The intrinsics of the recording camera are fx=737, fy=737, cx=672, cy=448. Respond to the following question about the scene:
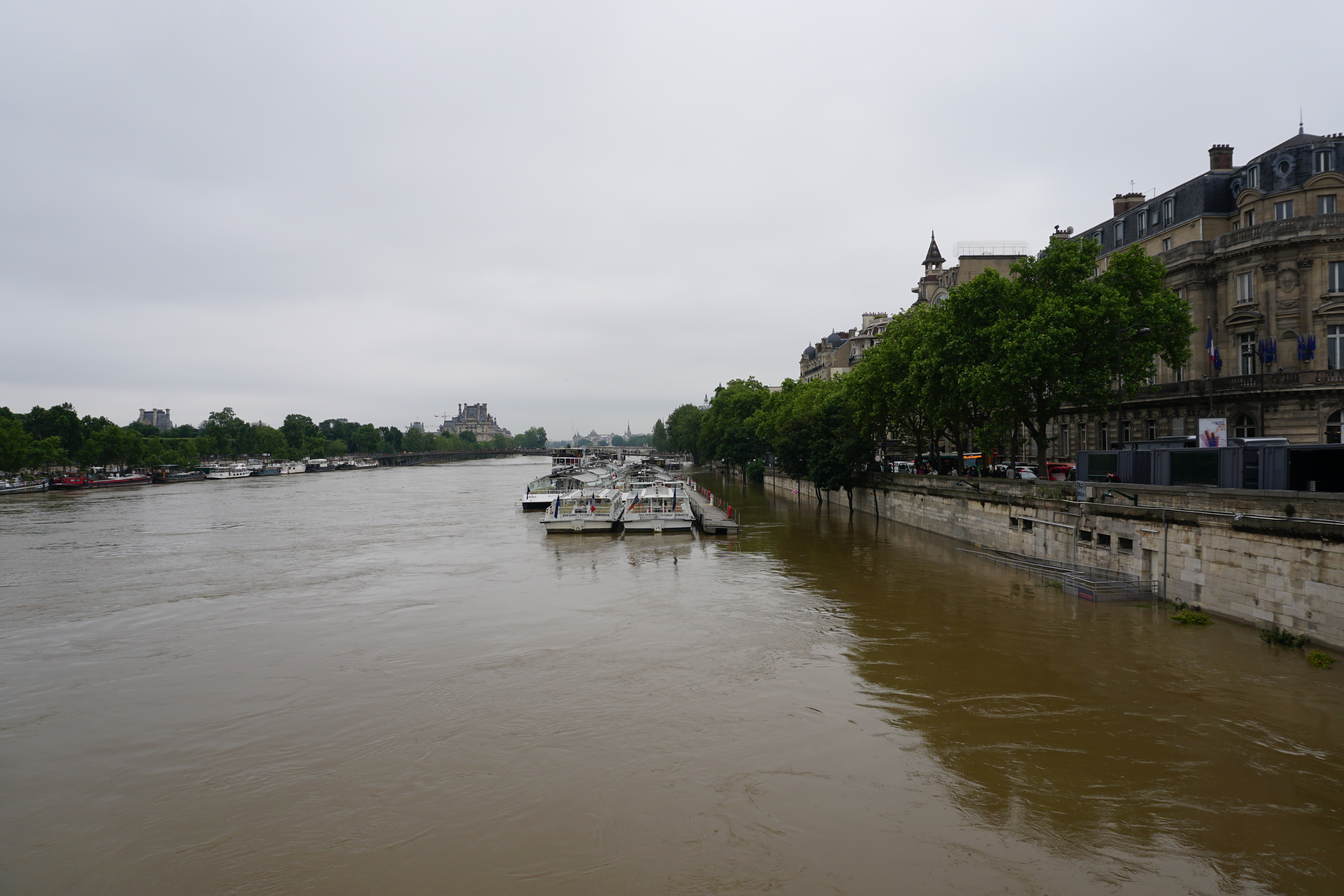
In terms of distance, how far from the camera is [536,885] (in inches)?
336

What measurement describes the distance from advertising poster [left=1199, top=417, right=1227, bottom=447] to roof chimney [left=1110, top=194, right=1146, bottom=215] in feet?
97.4

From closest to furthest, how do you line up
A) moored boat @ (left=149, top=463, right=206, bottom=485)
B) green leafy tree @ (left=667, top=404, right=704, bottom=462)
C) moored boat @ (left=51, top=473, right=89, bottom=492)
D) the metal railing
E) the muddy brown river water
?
the muddy brown river water, the metal railing, moored boat @ (left=51, top=473, right=89, bottom=492), moored boat @ (left=149, top=463, right=206, bottom=485), green leafy tree @ (left=667, top=404, right=704, bottom=462)

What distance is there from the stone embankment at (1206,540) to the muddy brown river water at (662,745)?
1178mm

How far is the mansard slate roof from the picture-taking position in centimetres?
3219

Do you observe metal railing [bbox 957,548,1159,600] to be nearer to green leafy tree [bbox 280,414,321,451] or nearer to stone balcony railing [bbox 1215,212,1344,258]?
stone balcony railing [bbox 1215,212,1344,258]

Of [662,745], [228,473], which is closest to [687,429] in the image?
[228,473]

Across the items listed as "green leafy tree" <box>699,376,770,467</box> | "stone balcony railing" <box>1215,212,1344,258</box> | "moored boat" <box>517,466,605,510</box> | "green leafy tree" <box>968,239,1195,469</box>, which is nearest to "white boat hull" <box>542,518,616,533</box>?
"moored boat" <box>517,466,605,510</box>

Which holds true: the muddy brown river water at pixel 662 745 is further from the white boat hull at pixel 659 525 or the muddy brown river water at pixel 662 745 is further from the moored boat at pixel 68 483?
the moored boat at pixel 68 483

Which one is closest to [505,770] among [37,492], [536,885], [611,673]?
[536,885]

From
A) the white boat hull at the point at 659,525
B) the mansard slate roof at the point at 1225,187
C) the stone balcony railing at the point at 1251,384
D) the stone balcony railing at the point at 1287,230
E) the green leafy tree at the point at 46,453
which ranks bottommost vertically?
the white boat hull at the point at 659,525

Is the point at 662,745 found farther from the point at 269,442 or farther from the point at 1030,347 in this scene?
the point at 269,442

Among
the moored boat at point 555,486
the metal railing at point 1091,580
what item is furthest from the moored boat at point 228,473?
the metal railing at point 1091,580

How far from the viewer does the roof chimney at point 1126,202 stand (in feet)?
157

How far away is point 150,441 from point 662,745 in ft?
435
